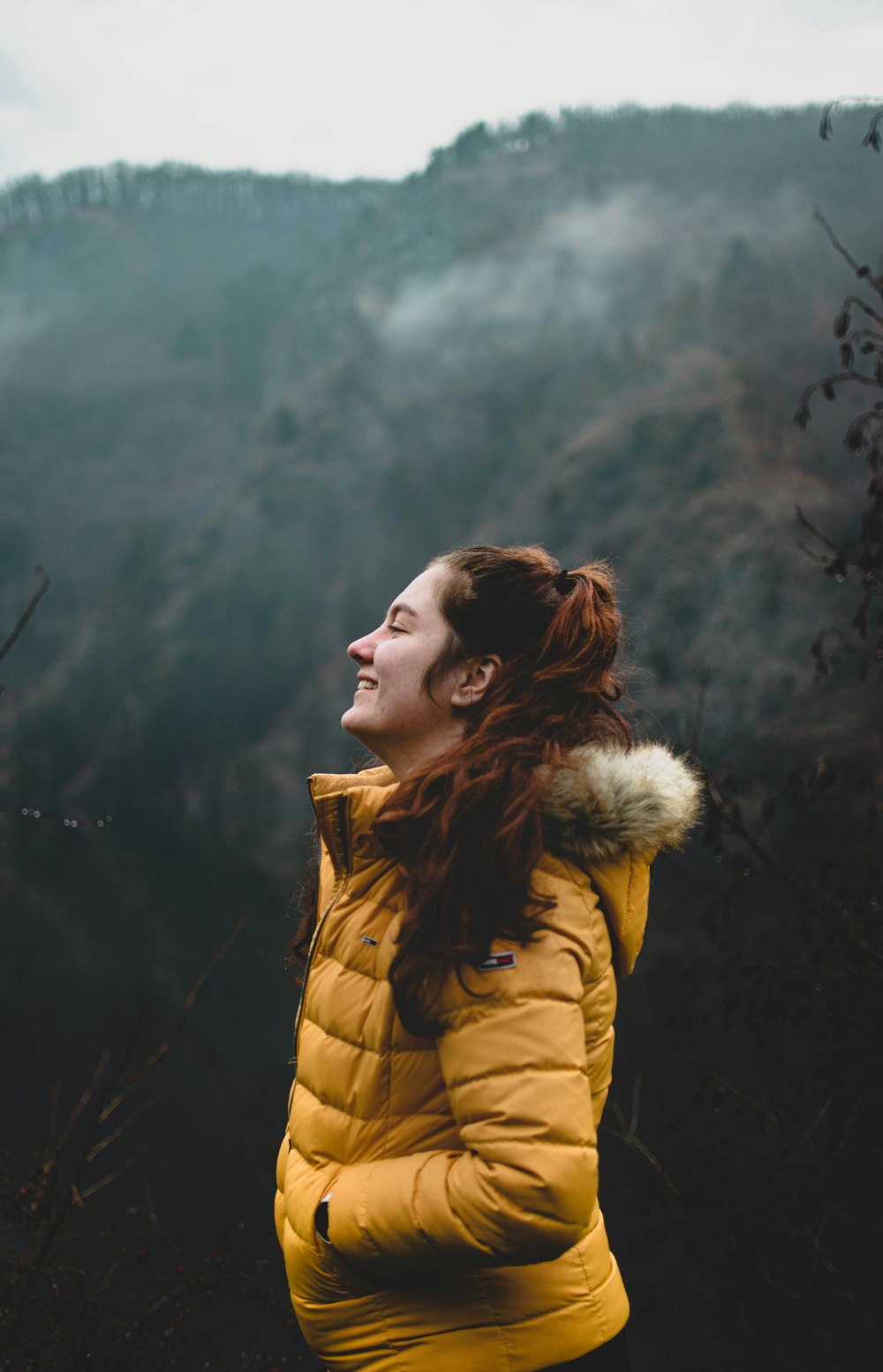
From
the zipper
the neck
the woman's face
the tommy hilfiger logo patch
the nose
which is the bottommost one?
the tommy hilfiger logo patch

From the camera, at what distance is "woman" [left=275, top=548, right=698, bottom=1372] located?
1218 mm

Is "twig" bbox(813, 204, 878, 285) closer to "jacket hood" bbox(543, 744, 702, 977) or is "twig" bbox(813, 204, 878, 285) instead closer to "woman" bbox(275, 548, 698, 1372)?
"woman" bbox(275, 548, 698, 1372)

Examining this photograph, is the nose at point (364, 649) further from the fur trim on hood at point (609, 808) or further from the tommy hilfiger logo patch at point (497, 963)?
the tommy hilfiger logo patch at point (497, 963)

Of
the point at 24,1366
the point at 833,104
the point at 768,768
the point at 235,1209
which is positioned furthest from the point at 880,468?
the point at 768,768

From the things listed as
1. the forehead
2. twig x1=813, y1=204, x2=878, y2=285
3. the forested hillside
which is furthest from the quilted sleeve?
twig x1=813, y1=204, x2=878, y2=285

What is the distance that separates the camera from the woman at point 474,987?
1.22 metres

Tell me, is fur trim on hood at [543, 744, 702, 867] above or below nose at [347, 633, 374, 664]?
below

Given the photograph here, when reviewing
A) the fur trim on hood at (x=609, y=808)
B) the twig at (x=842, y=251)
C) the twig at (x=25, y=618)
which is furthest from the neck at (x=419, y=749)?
the twig at (x=842, y=251)

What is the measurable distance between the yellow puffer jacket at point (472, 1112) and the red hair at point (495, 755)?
45mm

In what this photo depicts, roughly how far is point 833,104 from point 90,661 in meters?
36.9

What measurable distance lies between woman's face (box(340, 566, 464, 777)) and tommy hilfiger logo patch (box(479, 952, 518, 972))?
410 mm

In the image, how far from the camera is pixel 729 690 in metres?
23.6

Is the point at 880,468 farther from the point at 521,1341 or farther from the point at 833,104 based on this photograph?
the point at 521,1341

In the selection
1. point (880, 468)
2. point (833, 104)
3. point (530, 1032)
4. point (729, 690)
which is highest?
point (833, 104)
